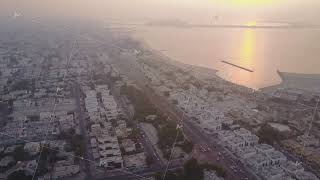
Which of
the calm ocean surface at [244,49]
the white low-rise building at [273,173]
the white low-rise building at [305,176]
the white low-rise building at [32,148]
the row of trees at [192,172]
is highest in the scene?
the calm ocean surface at [244,49]

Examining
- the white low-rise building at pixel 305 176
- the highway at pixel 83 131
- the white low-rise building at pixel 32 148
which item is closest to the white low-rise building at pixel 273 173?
the white low-rise building at pixel 305 176

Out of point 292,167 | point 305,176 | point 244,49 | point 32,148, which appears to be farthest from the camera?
point 244,49

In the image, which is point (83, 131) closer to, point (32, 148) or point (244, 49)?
point (32, 148)

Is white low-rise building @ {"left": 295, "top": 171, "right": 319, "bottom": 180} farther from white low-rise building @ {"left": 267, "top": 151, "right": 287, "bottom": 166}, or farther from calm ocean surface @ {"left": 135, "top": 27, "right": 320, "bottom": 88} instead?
calm ocean surface @ {"left": 135, "top": 27, "right": 320, "bottom": 88}

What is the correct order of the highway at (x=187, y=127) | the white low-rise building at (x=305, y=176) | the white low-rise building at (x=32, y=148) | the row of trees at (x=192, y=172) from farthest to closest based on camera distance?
the white low-rise building at (x=32, y=148) → the highway at (x=187, y=127) → the white low-rise building at (x=305, y=176) → the row of trees at (x=192, y=172)

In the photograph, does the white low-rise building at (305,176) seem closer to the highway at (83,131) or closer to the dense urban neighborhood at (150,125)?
the dense urban neighborhood at (150,125)

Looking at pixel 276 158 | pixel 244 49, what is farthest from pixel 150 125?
pixel 244 49

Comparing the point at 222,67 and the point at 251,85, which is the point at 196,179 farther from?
the point at 222,67

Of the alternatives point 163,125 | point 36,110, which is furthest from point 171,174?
point 36,110

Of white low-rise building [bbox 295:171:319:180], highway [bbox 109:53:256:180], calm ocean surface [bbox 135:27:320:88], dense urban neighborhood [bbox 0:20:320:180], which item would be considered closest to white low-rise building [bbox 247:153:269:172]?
dense urban neighborhood [bbox 0:20:320:180]
